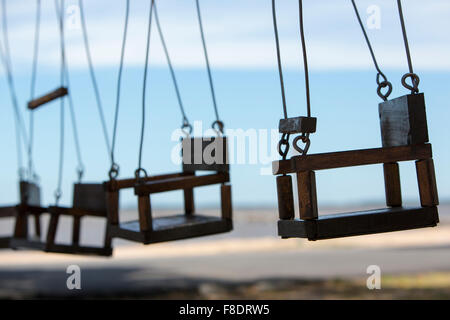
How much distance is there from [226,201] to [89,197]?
1148 millimetres

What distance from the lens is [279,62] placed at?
97.7 inches

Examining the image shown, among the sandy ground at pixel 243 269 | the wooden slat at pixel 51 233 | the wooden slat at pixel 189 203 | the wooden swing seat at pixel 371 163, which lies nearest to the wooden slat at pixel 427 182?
the wooden swing seat at pixel 371 163

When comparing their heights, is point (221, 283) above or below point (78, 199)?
below

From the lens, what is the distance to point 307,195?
2.39 meters

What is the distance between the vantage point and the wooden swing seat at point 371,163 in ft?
7.84

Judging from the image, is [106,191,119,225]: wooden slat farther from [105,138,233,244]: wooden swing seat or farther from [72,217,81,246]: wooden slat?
[72,217,81,246]: wooden slat

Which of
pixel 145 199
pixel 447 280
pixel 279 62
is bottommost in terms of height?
pixel 447 280

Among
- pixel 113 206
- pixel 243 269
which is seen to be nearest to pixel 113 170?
pixel 113 206

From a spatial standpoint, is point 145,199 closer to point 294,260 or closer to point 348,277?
point 348,277

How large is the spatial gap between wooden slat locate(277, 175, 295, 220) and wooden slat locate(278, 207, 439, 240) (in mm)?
34

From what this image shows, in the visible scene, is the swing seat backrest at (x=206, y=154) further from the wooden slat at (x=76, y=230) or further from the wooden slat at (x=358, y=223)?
the wooden slat at (x=76, y=230)

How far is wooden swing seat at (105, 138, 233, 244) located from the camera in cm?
318
